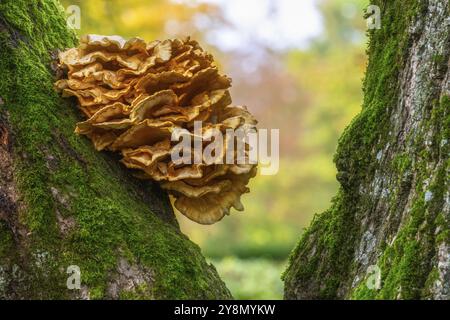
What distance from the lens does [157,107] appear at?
3.19m

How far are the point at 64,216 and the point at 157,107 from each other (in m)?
0.77

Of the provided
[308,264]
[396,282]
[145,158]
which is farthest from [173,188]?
[396,282]

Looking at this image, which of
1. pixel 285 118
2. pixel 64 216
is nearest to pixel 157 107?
pixel 64 216

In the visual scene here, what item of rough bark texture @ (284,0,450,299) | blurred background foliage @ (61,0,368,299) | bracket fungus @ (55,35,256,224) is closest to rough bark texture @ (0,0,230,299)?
bracket fungus @ (55,35,256,224)

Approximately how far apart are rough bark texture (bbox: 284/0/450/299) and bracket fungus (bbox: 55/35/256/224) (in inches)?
22.7

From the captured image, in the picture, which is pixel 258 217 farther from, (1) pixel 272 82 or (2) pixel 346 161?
(2) pixel 346 161

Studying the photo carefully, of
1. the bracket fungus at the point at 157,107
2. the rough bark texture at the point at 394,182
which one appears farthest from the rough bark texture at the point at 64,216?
the rough bark texture at the point at 394,182

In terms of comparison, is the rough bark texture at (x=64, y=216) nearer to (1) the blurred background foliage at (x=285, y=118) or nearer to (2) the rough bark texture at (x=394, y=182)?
(2) the rough bark texture at (x=394, y=182)

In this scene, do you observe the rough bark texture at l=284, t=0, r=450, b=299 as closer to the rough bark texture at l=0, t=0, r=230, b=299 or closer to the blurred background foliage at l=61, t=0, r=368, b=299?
the rough bark texture at l=0, t=0, r=230, b=299

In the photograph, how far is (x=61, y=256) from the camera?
286 centimetres

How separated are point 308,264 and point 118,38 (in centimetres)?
171

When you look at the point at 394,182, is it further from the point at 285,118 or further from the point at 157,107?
the point at 285,118

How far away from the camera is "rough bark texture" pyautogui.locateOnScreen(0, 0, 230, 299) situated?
112 inches
